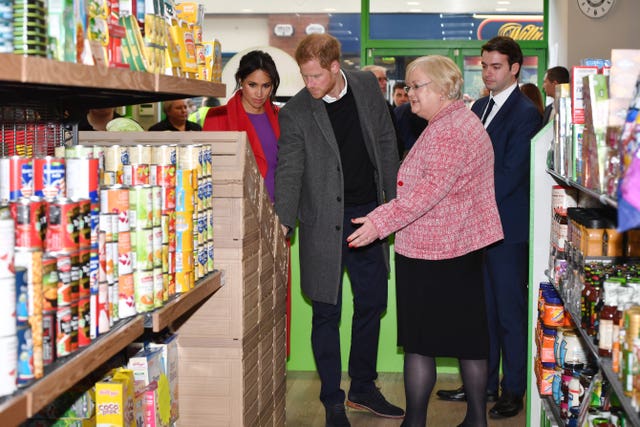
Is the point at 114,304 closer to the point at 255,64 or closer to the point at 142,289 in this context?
the point at 142,289

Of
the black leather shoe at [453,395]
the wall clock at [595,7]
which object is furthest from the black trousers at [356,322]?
the wall clock at [595,7]

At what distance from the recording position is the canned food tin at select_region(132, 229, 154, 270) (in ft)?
7.16

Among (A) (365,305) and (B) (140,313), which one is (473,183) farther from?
(B) (140,313)

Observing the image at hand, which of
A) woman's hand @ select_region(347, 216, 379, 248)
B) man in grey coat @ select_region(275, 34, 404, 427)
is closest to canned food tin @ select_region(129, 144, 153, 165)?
woman's hand @ select_region(347, 216, 379, 248)

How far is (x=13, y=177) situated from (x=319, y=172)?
252 centimetres

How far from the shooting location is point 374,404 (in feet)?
15.0

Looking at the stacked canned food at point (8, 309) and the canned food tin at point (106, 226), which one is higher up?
the canned food tin at point (106, 226)

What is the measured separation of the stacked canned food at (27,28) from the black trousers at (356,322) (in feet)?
8.96

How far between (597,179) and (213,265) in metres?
1.27

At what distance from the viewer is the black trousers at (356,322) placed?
438cm

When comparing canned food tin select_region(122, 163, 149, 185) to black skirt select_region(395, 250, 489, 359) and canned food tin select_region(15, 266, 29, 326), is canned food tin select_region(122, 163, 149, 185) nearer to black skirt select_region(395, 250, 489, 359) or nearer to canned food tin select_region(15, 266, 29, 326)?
canned food tin select_region(15, 266, 29, 326)

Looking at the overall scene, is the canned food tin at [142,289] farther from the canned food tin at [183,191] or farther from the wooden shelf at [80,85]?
the wooden shelf at [80,85]

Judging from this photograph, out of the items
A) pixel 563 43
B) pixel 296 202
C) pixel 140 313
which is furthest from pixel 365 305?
pixel 563 43

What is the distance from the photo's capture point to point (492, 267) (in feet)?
14.8
